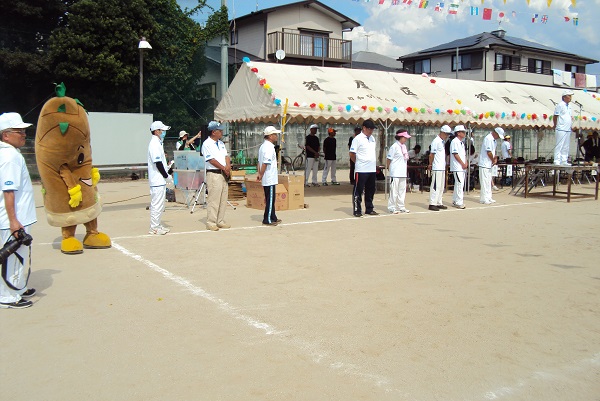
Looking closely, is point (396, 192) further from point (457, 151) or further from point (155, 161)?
point (155, 161)

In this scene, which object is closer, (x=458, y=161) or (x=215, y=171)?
(x=215, y=171)

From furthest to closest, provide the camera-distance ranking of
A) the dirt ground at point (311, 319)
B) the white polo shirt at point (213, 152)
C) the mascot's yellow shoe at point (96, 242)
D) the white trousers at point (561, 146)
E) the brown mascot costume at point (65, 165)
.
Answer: the white trousers at point (561, 146)
the white polo shirt at point (213, 152)
the mascot's yellow shoe at point (96, 242)
the brown mascot costume at point (65, 165)
the dirt ground at point (311, 319)

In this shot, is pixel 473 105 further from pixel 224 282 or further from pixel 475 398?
pixel 475 398

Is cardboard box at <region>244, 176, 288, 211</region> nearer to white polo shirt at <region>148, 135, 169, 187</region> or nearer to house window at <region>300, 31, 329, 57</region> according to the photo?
white polo shirt at <region>148, 135, 169, 187</region>

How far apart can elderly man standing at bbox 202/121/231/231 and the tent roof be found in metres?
3.35

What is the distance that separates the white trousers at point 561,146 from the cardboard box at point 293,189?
7.62 m

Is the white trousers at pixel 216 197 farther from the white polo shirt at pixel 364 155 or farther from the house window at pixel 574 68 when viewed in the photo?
the house window at pixel 574 68

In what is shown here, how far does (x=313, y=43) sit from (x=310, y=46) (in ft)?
0.90

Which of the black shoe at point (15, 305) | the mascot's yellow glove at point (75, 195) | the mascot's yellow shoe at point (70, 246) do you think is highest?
the mascot's yellow glove at point (75, 195)

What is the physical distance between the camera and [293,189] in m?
12.2

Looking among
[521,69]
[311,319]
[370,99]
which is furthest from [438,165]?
[521,69]

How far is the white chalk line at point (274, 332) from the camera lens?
378cm

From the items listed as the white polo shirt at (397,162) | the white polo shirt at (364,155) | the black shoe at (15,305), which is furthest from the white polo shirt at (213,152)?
the black shoe at (15,305)

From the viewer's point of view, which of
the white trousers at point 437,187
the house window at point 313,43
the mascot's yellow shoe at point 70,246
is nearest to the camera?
the mascot's yellow shoe at point 70,246
